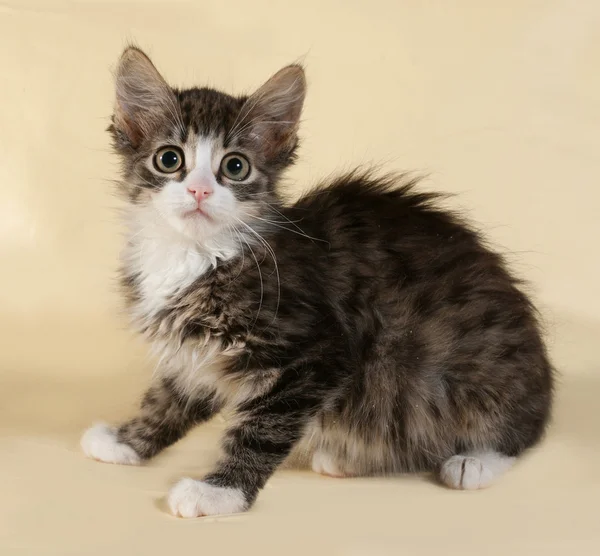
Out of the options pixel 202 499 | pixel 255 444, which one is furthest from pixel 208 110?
pixel 202 499

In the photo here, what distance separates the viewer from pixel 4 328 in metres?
3.21

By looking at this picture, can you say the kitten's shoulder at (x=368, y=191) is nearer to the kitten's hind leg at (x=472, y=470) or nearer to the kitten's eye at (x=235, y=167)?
the kitten's eye at (x=235, y=167)

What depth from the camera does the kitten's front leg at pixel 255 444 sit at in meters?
2.11

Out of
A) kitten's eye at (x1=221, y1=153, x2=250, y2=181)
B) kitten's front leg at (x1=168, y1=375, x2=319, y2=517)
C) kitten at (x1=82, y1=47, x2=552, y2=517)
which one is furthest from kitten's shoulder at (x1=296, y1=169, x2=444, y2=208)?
kitten's front leg at (x1=168, y1=375, x2=319, y2=517)

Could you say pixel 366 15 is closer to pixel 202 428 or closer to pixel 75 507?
pixel 202 428

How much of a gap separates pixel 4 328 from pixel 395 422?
153 cm

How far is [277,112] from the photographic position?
2459 millimetres

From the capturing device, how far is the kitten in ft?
7.38

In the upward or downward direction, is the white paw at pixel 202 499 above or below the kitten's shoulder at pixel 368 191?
below

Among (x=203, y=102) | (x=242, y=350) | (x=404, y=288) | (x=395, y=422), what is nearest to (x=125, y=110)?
(x=203, y=102)

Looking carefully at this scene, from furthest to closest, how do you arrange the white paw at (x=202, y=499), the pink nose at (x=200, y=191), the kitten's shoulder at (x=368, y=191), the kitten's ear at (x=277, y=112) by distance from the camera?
the kitten's shoulder at (x=368, y=191)
the kitten's ear at (x=277, y=112)
the pink nose at (x=200, y=191)
the white paw at (x=202, y=499)

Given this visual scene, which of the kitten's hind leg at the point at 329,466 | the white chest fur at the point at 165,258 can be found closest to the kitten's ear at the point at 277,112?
the white chest fur at the point at 165,258

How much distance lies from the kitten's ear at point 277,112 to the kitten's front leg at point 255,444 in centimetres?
65

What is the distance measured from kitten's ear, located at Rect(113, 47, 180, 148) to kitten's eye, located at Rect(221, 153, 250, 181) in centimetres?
19
